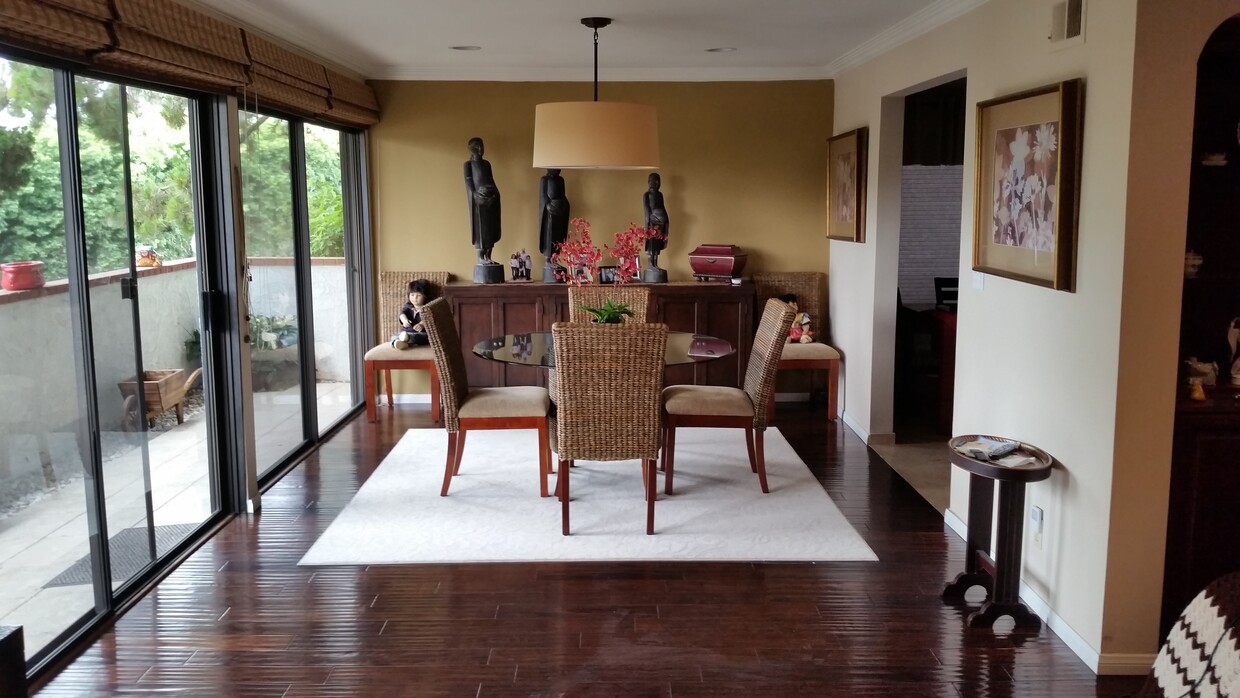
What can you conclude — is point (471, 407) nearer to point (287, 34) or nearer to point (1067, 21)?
point (287, 34)

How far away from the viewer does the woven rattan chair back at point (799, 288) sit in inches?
259

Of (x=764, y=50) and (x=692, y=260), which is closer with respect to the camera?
(x=764, y=50)

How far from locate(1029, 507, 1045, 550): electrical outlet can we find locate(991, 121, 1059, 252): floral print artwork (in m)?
0.89

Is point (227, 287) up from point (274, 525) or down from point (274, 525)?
up

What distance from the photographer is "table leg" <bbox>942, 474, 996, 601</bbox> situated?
3.35 metres

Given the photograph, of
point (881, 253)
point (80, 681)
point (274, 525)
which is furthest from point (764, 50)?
point (80, 681)

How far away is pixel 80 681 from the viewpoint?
2.79 m

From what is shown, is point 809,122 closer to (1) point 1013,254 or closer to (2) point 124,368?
(1) point 1013,254

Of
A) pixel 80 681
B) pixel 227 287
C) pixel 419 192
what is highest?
pixel 419 192

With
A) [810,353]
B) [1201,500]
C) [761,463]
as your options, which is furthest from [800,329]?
[1201,500]

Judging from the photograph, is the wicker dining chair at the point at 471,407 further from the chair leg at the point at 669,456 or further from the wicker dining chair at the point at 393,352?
the wicker dining chair at the point at 393,352

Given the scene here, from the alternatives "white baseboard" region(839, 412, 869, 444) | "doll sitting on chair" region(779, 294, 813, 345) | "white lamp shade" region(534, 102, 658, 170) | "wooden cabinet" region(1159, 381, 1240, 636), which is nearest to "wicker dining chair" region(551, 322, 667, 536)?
"white lamp shade" region(534, 102, 658, 170)

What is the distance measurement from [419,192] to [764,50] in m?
2.47

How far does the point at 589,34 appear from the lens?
5055 millimetres
